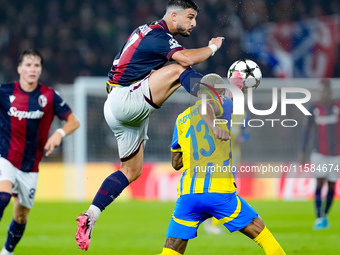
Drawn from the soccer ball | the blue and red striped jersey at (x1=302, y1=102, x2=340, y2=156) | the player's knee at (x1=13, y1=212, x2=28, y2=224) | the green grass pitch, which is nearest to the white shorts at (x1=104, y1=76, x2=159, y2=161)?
the soccer ball

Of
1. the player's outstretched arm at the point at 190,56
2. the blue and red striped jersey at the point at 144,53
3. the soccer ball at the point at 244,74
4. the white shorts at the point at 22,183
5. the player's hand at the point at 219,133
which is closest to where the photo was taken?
the player's hand at the point at 219,133

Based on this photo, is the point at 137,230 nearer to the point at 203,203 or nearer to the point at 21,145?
the point at 21,145

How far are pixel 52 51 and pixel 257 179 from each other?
24.3 feet

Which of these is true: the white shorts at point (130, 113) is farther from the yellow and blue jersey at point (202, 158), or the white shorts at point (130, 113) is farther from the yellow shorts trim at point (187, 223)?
the yellow shorts trim at point (187, 223)

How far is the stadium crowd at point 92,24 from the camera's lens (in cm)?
1844

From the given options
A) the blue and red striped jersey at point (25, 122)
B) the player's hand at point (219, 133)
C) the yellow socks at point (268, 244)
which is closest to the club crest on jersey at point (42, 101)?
the blue and red striped jersey at point (25, 122)

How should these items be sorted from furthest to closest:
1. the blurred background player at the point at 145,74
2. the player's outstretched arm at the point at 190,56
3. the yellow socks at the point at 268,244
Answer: the blurred background player at the point at 145,74 → the player's outstretched arm at the point at 190,56 → the yellow socks at the point at 268,244

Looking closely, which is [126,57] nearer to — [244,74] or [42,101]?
[244,74]

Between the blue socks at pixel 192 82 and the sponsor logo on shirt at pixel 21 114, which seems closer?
the blue socks at pixel 192 82

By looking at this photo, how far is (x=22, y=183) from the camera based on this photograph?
723 centimetres

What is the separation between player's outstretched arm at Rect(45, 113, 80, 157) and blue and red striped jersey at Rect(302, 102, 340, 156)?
5093mm

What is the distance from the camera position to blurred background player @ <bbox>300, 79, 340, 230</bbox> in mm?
10977

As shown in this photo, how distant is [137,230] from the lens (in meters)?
10.8

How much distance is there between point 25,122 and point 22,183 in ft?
2.09
